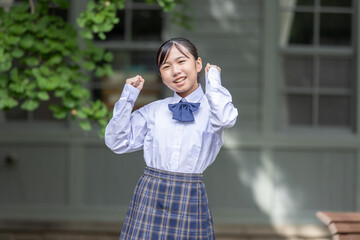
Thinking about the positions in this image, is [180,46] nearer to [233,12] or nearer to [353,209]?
[233,12]

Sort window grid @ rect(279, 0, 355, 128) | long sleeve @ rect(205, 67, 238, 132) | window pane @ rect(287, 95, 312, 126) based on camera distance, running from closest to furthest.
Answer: long sleeve @ rect(205, 67, 238, 132)
window grid @ rect(279, 0, 355, 128)
window pane @ rect(287, 95, 312, 126)

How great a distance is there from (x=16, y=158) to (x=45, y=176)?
0.32m

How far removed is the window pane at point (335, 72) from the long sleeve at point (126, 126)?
3.24 metres

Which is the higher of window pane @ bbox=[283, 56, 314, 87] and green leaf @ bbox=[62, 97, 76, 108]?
window pane @ bbox=[283, 56, 314, 87]

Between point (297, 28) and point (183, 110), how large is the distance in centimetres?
321

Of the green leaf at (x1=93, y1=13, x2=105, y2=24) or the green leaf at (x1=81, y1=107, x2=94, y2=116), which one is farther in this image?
the green leaf at (x1=81, y1=107, x2=94, y2=116)

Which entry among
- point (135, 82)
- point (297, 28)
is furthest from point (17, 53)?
point (297, 28)

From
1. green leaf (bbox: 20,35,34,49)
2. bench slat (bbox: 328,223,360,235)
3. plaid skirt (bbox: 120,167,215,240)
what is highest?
green leaf (bbox: 20,35,34,49)

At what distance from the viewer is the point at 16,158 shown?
5.17 m

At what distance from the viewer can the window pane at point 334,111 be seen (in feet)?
17.4

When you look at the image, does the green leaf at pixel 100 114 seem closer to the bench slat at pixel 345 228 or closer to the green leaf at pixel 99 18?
the green leaf at pixel 99 18

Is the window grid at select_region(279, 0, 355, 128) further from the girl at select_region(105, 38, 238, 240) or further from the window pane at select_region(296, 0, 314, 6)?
the girl at select_region(105, 38, 238, 240)

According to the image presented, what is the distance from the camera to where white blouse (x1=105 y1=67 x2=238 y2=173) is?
2287mm

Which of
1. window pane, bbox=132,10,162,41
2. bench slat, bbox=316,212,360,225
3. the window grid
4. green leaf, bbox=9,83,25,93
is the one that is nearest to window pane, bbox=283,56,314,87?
the window grid
